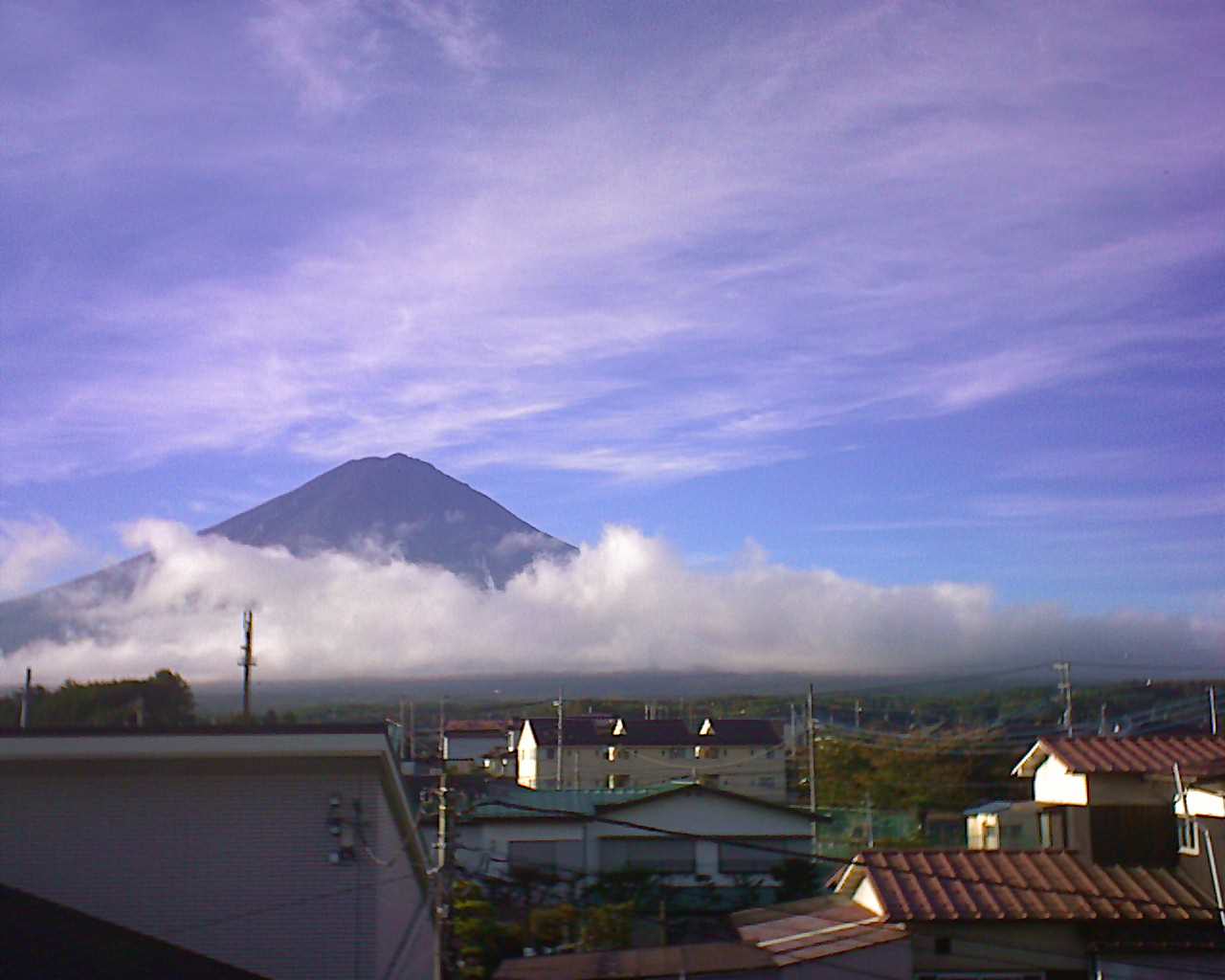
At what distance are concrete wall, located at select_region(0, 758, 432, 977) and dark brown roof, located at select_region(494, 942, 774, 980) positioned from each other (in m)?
3.93

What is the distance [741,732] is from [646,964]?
113ft

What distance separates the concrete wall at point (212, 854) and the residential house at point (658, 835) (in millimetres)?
17438

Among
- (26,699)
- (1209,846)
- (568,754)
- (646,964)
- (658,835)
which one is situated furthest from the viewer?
(568,754)

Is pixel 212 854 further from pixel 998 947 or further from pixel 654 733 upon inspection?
pixel 654 733

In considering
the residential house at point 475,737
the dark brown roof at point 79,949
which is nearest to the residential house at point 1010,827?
the dark brown roof at point 79,949

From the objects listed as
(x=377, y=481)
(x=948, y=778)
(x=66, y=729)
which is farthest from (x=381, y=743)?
(x=377, y=481)

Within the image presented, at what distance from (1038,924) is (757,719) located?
36.9 metres

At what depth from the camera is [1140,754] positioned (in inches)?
590

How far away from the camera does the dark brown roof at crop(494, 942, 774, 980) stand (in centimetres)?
1284

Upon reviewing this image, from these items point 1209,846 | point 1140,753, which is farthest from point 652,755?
point 1209,846

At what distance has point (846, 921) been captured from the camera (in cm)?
1404

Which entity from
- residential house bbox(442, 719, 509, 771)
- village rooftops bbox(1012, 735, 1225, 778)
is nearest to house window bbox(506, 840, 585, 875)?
Answer: village rooftops bbox(1012, 735, 1225, 778)

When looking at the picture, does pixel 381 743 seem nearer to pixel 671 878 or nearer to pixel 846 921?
pixel 846 921

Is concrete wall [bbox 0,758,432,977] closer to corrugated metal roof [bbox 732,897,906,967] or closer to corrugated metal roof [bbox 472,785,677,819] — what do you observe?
corrugated metal roof [bbox 732,897,906,967]
